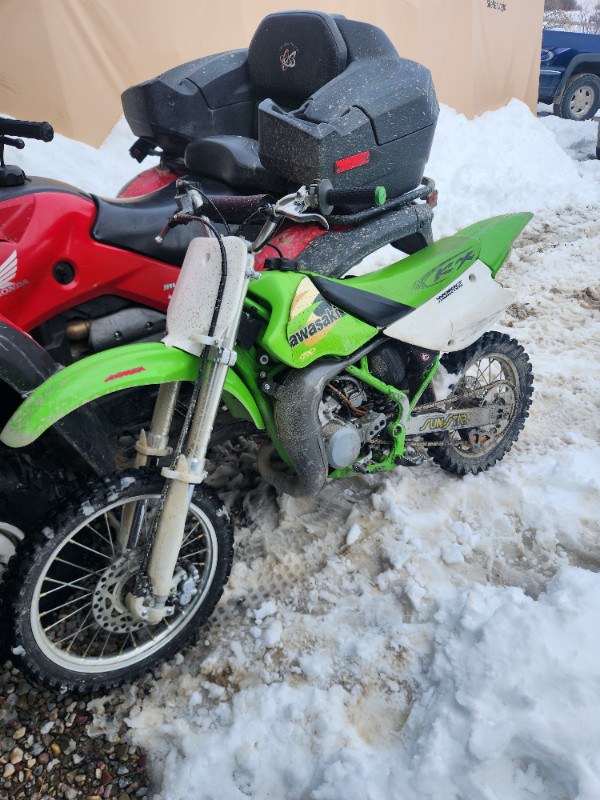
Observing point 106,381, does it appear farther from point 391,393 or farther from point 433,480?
point 433,480

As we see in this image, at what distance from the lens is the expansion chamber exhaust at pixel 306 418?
6.99 feet

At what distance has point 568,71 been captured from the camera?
1053cm

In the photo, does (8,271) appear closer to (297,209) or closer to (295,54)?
(297,209)

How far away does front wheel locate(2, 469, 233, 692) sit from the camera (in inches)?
70.2

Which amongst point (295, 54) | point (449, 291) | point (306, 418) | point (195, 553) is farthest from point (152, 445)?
point (295, 54)

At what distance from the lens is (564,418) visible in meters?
3.37

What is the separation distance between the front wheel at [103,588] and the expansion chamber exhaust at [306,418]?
34 centimetres

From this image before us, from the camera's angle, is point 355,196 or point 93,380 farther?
point 355,196

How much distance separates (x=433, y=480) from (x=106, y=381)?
1733 millimetres

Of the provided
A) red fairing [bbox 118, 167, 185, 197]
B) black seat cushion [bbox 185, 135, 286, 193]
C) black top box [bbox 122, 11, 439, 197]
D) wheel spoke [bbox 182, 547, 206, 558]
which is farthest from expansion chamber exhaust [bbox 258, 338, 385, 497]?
red fairing [bbox 118, 167, 185, 197]

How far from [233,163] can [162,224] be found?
20.6 inches

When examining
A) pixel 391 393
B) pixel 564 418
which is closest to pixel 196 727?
pixel 391 393

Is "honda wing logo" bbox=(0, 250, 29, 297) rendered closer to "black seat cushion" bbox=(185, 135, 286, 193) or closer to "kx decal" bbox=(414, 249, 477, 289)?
"black seat cushion" bbox=(185, 135, 286, 193)

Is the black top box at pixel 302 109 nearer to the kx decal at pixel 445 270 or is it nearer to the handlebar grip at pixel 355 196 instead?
the kx decal at pixel 445 270
